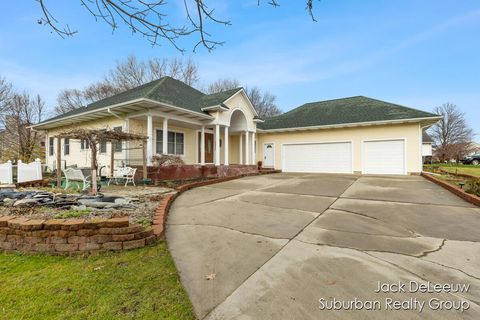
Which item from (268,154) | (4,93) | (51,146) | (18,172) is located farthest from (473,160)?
(4,93)

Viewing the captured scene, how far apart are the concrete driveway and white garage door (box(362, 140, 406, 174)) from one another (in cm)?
951

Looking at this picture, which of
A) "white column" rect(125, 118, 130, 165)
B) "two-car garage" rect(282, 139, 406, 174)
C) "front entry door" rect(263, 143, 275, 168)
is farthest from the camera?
"front entry door" rect(263, 143, 275, 168)

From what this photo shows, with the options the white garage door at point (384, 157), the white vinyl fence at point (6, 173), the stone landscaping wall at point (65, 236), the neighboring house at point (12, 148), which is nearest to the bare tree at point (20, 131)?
the neighboring house at point (12, 148)

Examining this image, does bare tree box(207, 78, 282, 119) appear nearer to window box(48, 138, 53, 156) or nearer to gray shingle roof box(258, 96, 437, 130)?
gray shingle roof box(258, 96, 437, 130)

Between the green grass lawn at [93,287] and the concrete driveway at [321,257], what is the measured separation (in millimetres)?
234

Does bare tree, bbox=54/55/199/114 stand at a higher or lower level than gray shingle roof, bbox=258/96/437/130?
higher

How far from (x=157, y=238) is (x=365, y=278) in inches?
113

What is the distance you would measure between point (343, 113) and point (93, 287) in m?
17.9

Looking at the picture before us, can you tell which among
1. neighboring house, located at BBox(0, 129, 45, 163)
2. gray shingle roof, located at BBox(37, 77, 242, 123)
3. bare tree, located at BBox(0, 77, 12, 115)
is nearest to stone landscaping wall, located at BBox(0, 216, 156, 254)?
gray shingle roof, located at BBox(37, 77, 242, 123)

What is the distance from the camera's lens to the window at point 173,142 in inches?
504

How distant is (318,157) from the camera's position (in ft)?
55.7

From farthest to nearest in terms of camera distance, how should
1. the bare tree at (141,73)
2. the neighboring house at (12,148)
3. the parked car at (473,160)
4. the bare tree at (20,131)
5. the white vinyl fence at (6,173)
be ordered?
the parked car at (473,160) < the bare tree at (141,73) < the bare tree at (20,131) < the neighboring house at (12,148) < the white vinyl fence at (6,173)

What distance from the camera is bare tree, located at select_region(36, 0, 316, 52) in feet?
9.07

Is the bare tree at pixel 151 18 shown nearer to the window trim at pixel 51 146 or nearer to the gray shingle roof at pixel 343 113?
the gray shingle roof at pixel 343 113
